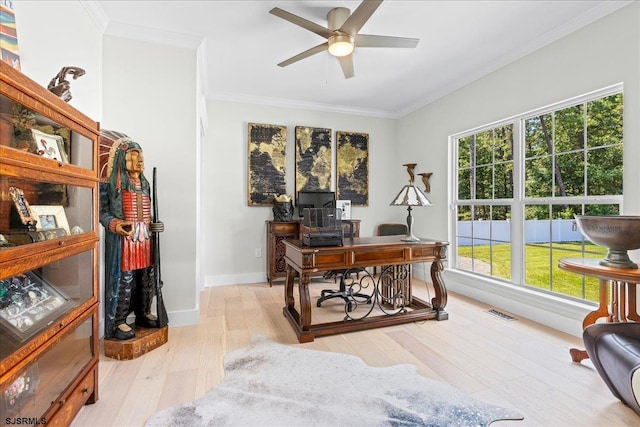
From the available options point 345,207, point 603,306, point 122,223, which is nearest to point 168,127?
point 122,223

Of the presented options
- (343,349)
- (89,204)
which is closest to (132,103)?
(89,204)

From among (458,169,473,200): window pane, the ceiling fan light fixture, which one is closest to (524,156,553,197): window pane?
(458,169,473,200): window pane

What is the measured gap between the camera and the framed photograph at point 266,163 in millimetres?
4316

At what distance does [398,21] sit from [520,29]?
112cm

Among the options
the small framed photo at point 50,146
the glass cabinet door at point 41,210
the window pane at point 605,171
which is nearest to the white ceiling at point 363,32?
the window pane at point 605,171

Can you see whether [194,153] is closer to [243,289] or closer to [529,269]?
[243,289]

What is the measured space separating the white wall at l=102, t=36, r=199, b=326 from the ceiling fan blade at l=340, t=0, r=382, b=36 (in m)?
1.50

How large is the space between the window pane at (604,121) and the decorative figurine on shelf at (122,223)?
3.67 meters

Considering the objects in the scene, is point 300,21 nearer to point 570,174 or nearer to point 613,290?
point 570,174

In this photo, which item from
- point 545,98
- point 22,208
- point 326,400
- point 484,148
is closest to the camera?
point 22,208

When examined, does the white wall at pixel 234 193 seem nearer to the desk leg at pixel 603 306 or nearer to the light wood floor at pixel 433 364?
the light wood floor at pixel 433 364

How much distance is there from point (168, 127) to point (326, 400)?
2.55 meters

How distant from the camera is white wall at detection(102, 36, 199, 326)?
261 centimetres

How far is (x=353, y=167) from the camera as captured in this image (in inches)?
192
